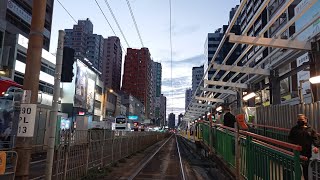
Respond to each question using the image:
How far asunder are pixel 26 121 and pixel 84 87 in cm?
6234

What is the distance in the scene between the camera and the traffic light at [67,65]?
808cm

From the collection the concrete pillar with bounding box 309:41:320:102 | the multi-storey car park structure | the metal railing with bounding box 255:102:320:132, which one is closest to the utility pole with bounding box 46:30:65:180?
the multi-storey car park structure

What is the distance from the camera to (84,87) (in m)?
67.8

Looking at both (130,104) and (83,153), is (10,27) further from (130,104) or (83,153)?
(130,104)

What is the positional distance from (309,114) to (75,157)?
26.3 feet

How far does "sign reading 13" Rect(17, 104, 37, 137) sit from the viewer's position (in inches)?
266

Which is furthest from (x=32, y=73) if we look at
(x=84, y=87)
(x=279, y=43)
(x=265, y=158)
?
(x=84, y=87)

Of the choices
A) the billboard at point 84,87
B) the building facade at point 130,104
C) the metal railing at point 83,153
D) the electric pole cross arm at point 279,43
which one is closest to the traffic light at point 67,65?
the metal railing at point 83,153

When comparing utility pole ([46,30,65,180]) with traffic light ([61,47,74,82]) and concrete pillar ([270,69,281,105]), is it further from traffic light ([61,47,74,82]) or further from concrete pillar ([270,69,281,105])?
concrete pillar ([270,69,281,105])

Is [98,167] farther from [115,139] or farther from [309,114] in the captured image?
[309,114]

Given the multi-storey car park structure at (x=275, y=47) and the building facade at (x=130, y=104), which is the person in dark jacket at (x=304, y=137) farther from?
the building facade at (x=130, y=104)

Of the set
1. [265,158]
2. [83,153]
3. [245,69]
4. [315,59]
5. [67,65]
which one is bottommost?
[83,153]

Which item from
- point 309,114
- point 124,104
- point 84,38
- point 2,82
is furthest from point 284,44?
point 124,104

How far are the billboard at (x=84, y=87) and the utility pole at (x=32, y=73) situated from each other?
56.5 m
